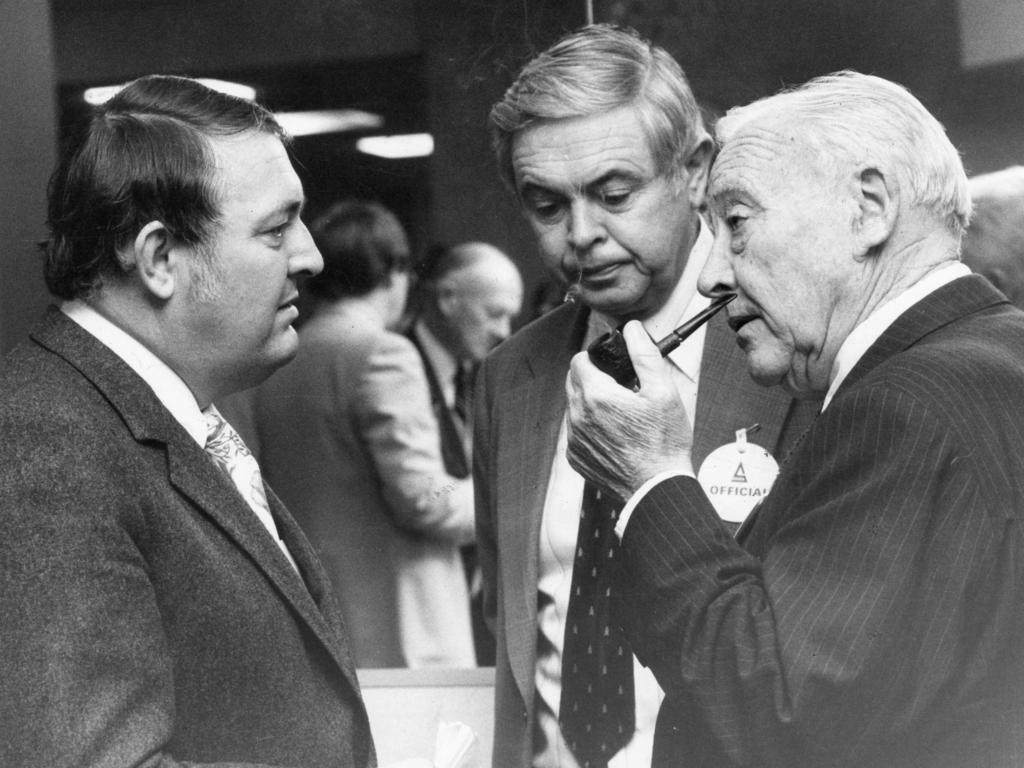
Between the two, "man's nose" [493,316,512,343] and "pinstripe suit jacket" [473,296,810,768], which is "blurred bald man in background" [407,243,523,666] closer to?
"man's nose" [493,316,512,343]

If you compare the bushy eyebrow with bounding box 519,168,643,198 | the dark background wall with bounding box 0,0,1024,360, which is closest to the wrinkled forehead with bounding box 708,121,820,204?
the bushy eyebrow with bounding box 519,168,643,198

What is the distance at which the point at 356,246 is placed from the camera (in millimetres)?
3541

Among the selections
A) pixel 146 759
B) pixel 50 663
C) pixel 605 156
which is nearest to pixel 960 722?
pixel 146 759

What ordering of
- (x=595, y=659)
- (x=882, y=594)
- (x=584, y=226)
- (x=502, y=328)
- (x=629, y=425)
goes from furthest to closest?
(x=502, y=328) < (x=584, y=226) < (x=595, y=659) < (x=629, y=425) < (x=882, y=594)

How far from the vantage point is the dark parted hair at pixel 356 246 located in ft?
11.5

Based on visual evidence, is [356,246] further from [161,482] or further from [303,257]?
[161,482]

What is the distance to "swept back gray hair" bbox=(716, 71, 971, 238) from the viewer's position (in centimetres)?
188

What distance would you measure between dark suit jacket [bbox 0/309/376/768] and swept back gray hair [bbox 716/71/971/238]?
994 mm

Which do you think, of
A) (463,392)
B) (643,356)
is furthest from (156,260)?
(463,392)

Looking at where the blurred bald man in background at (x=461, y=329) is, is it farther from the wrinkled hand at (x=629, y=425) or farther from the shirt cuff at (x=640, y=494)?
the shirt cuff at (x=640, y=494)

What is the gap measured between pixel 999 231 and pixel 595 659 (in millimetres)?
1332

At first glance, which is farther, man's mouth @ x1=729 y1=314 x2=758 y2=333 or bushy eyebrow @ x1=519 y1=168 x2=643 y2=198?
bushy eyebrow @ x1=519 y1=168 x2=643 y2=198

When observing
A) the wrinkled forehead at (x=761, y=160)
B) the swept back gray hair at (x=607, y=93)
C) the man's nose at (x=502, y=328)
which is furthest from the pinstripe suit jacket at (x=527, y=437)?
the wrinkled forehead at (x=761, y=160)

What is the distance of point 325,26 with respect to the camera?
3.45 meters
